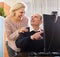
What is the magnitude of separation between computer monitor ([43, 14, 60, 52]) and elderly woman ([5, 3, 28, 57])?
12.0 inches

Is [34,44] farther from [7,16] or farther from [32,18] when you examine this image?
[7,16]

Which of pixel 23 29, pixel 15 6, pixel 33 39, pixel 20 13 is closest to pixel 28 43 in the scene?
pixel 33 39

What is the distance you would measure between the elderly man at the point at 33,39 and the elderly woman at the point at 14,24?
0.07 meters

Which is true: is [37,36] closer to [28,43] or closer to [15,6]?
[28,43]

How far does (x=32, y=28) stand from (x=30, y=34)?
0.09 meters

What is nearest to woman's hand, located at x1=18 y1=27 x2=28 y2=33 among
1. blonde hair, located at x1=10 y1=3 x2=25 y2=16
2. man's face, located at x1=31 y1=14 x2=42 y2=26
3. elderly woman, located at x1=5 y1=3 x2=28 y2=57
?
elderly woman, located at x1=5 y1=3 x2=28 y2=57

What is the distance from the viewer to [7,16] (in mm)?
1966

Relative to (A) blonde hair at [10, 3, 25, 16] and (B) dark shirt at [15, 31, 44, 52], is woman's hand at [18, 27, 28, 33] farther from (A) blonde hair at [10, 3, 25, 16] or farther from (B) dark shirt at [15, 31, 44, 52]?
(A) blonde hair at [10, 3, 25, 16]

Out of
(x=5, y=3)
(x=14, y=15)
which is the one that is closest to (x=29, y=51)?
(x=14, y=15)

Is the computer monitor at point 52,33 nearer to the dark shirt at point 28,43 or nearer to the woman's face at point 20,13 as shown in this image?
the dark shirt at point 28,43

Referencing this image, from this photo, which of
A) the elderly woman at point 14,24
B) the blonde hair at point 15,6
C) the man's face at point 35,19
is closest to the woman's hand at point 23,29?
the elderly woman at point 14,24

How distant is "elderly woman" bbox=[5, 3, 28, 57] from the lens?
1926 millimetres

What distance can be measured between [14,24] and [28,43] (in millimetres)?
315

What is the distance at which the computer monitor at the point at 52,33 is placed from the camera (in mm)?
1807
